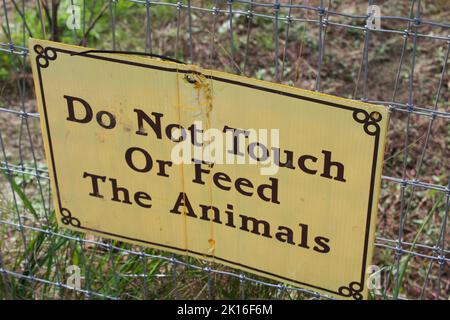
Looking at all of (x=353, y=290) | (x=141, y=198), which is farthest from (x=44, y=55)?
(x=353, y=290)

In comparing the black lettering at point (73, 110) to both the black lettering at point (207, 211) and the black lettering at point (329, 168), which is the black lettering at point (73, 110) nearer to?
the black lettering at point (207, 211)

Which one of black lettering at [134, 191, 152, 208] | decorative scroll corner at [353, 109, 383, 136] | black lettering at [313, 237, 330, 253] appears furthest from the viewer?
black lettering at [134, 191, 152, 208]

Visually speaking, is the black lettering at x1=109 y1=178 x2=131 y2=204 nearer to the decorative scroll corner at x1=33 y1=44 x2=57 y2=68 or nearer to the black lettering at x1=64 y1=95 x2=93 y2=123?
the black lettering at x1=64 y1=95 x2=93 y2=123

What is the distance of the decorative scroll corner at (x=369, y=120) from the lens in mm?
1552

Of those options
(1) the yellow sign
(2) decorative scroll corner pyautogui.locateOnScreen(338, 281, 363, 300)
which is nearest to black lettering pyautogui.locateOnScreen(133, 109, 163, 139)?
(1) the yellow sign

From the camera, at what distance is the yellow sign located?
1.63 m

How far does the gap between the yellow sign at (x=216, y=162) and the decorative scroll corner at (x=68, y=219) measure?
0.09 ft

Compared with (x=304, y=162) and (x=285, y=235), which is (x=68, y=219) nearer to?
(x=285, y=235)

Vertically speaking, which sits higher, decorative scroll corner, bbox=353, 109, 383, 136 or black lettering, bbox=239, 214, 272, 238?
decorative scroll corner, bbox=353, 109, 383, 136

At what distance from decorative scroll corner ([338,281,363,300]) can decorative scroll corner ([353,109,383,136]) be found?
42 centimetres

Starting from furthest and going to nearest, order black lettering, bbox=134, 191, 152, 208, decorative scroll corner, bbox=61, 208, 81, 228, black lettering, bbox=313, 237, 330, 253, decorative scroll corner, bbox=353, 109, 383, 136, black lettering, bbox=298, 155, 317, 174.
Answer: decorative scroll corner, bbox=61, 208, 81, 228, black lettering, bbox=134, 191, 152, 208, black lettering, bbox=313, 237, 330, 253, black lettering, bbox=298, 155, 317, 174, decorative scroll corner, bbox=353, 109, 383, 136

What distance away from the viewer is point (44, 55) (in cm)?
180
